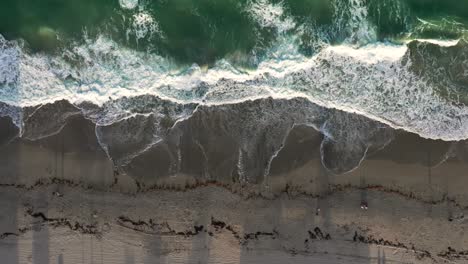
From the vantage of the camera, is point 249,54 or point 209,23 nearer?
point 249,54

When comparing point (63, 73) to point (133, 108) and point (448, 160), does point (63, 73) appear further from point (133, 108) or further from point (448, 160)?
point (448, 160)

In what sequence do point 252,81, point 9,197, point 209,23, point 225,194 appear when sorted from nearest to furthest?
point 225,194
point 9,197
point 252,81
point 209,23

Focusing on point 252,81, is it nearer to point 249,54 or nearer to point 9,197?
point 249,54

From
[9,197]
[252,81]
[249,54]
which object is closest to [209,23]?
[249,54]

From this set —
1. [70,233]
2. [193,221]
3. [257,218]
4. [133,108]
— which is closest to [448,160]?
[257,218]

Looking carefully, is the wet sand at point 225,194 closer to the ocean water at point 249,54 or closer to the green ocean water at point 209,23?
the ocean water at point 249,54

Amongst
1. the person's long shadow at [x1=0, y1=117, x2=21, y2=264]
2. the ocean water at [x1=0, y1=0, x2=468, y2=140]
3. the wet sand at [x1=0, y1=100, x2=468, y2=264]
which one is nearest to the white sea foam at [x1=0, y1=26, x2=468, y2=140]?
the ocean water at [x1=0, y1=0, x2=468, y2=140]
